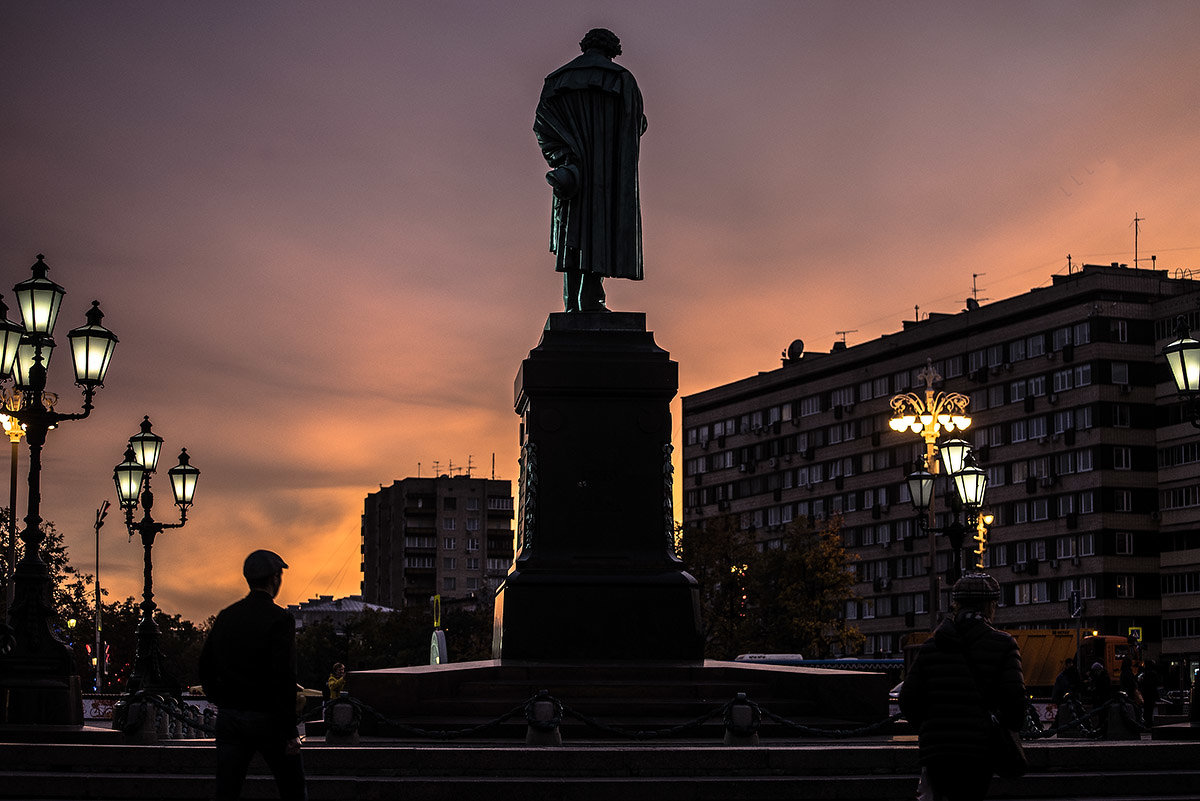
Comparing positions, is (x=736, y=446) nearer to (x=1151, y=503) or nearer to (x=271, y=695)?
(x=1151, y=503)

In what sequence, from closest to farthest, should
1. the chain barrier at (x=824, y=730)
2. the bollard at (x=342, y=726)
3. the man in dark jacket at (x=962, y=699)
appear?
the man in dark jacket at (x=962, y=699), the bollard at (x=342, y=726), the chain barrier at (x=824, y=730)

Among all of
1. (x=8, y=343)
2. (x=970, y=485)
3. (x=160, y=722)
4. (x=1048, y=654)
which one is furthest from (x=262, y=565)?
(x=1048, y=654)

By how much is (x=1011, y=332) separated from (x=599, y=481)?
85.9 m

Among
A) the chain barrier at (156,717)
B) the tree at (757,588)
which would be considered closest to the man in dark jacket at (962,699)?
the chain barrier at (156,717)

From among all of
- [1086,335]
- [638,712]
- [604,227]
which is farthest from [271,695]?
[1086,335]

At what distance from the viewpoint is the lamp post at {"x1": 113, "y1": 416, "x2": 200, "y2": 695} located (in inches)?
1145

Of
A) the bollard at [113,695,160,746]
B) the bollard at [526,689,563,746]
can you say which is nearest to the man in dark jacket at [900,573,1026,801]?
the bollard at [526,689,563,746]

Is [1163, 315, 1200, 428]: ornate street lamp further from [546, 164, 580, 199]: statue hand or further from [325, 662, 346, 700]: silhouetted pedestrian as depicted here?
[325, 662, 346, 700]: silhouetted pedestrian

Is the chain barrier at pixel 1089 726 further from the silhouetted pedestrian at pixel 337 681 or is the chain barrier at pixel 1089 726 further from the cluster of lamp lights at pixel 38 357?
the silhouetted pedestrian at pixel 337 681

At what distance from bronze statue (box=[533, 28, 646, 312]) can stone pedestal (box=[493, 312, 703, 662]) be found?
4.30 feet

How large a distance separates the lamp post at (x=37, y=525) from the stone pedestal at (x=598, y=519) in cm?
515

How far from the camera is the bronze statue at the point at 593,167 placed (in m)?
22.9

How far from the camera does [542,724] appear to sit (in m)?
17.3

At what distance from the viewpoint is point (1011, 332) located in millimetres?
104062
